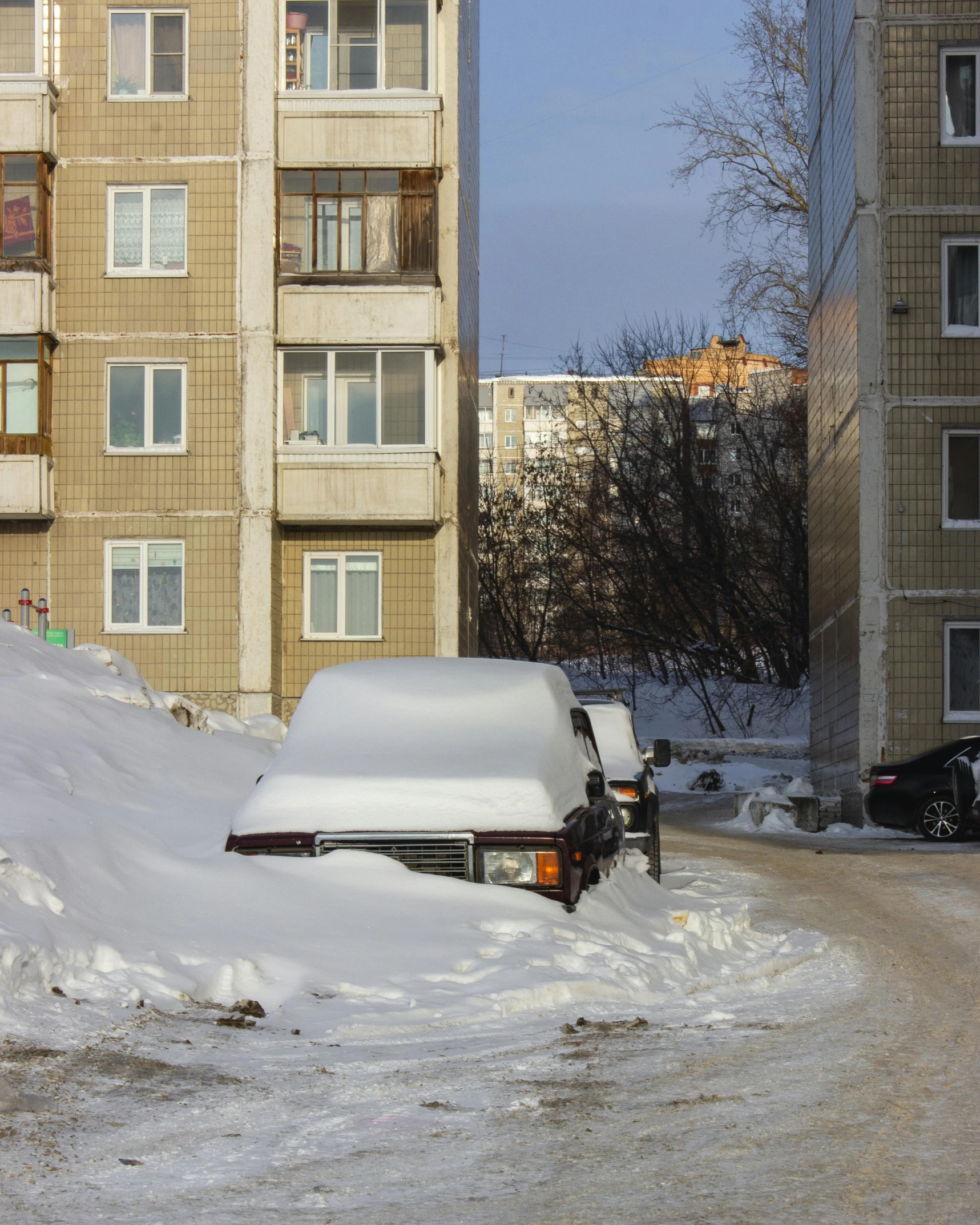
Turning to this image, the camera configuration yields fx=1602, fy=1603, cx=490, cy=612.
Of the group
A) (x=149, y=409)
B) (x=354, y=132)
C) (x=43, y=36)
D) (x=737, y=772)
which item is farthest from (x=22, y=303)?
(x=737, y=772)

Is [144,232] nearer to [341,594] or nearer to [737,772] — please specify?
[341,594]

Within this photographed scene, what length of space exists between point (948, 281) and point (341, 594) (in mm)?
11314

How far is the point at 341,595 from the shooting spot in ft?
90.9

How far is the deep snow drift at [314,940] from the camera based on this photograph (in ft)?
22.4

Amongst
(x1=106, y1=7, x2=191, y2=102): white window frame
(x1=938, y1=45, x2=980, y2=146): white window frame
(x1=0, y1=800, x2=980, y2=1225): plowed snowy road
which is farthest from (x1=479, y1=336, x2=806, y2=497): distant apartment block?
(x1=0, y1=800, x2=980, y2=1225): plowed snowy road

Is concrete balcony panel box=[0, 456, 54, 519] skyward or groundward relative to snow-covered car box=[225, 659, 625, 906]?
skyward

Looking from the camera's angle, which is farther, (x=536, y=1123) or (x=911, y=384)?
A: (x=911, y=384)

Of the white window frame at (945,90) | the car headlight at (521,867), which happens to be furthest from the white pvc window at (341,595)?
the car headlight at (521,867)

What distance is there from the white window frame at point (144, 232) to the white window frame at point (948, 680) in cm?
1401

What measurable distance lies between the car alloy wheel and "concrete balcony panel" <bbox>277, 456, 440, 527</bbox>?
9.50 m

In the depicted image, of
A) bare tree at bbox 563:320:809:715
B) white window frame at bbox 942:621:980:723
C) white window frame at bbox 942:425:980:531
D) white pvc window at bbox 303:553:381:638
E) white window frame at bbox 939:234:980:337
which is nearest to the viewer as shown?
white window frame at bbox 942:621:980:723

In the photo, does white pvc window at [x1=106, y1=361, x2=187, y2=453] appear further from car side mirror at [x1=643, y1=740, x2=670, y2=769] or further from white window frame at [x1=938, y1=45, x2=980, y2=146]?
car side mirror at [x1=643, y1=740, x2=670, y2=769]

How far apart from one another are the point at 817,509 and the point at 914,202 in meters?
7.14

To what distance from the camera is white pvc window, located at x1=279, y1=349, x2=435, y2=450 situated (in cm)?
2703
